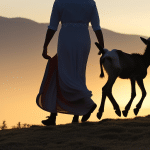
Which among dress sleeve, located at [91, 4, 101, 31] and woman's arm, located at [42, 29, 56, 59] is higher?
dress sleeve, located at [91, 4, 101, 31]

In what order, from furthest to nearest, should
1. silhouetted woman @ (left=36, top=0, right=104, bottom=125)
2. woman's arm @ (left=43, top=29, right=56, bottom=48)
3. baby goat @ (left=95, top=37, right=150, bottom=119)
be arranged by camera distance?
baby goat @ (left=95, top=37, right=150, bottom=119), woman's arm @ (left=43, top=29, right=56, bottom=48), silhouetted woman @ (left=36, top=0, right=104, bottom=125)

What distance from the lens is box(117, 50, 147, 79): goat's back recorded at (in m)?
8.23

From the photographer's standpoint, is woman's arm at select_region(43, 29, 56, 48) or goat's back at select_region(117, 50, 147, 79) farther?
goat's back at select_region(117, 50, 147, 79)

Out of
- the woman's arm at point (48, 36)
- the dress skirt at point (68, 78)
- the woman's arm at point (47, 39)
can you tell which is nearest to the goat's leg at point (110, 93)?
the dress skirt at point (68, 78)

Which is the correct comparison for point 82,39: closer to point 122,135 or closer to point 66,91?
point 66,91

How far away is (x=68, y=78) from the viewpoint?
306 inches

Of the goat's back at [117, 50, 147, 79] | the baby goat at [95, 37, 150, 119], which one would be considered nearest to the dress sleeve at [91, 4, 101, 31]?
the baby goat at [95, 37, 150, 119]

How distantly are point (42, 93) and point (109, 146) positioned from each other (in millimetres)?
3151

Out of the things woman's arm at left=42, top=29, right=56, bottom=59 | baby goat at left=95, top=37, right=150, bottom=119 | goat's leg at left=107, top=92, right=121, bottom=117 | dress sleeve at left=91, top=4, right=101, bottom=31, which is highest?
dress sleeve at left=91, top=4, right=101, bottom=31

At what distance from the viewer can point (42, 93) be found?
8047 mm

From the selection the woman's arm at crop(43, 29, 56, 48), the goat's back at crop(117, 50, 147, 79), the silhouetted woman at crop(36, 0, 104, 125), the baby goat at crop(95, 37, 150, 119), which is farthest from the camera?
the goat's back at crop(117, 50, 147, 79)

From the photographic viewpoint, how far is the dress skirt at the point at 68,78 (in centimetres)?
774

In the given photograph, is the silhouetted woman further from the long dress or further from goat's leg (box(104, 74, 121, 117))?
goat's leg (box(104, 74, 121, 117))

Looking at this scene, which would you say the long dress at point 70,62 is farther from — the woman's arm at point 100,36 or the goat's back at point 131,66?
the goat's back at point 131,66
